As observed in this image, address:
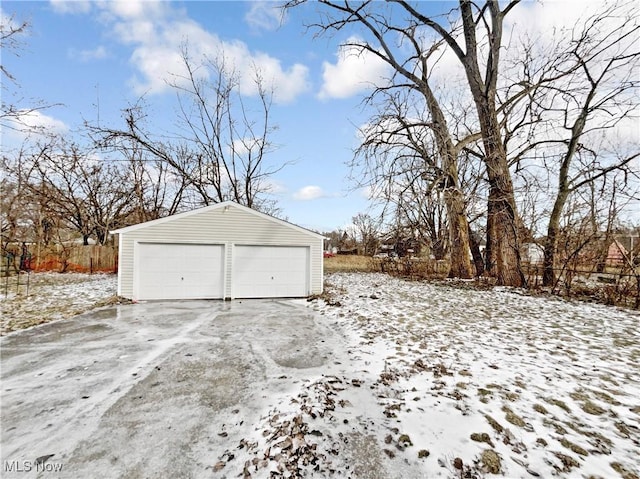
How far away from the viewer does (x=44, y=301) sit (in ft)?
26.0

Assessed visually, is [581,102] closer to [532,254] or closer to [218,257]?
[532,254]

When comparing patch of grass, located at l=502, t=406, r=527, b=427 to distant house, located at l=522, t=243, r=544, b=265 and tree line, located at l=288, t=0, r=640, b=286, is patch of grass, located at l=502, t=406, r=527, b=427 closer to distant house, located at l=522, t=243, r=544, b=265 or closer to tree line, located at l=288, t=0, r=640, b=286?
tree line, located at l=288, t=0, r=640, b=286

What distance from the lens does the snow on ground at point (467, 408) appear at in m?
2.09

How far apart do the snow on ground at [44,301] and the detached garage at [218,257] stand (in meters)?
1.10

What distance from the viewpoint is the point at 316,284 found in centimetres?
950

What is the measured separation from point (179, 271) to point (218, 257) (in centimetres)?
112

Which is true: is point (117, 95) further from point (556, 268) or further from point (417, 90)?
point (556, 268)

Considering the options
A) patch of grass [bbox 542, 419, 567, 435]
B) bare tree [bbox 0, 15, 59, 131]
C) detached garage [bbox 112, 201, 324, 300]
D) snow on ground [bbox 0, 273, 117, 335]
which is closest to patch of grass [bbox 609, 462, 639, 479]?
patch of grass [bbox 542, 419, 567, 435]

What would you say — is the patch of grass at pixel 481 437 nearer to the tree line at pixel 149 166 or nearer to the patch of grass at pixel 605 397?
the patch of grass at pixel 605 397

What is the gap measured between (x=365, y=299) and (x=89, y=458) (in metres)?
6.77

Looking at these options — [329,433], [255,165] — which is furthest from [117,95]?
[329,433]

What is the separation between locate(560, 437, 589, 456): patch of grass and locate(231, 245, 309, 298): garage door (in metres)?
7.50
